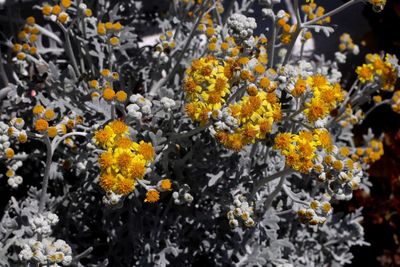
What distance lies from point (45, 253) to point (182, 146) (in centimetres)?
74

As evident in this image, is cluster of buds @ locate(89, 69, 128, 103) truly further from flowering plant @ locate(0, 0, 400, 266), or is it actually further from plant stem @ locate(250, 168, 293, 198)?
plant stem @ locate(250, 168, 293, 198)

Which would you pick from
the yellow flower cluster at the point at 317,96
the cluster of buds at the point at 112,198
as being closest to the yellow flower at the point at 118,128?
the cluster of buds at the point at 112,198

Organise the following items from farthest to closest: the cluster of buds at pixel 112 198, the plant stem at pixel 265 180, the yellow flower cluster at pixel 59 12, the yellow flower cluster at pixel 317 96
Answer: the yellow flower cluster at pixel 59 12 < the plant stem at pixel 265 180 < the yellow flower cluster at pixel 317 96 < the cluster of buds at pixel 112 198

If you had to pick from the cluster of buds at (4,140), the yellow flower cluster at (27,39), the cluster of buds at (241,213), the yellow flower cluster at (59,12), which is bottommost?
the cluster of buds at (241,213)

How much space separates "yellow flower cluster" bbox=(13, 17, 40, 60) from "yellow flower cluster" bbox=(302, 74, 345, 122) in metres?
1.39

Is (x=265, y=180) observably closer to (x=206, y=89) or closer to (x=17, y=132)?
(x=206, y=89)

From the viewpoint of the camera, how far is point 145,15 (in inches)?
150

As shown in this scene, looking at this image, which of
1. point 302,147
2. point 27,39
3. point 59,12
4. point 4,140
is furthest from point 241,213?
point 27,39

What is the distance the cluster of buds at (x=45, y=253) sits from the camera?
216cm

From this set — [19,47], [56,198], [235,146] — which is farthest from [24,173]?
[235,146]

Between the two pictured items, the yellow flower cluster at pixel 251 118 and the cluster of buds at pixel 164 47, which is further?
the cluster of buds at pixel 164 47

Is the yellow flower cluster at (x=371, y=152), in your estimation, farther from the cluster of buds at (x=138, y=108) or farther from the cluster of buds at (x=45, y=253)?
the cluster of buds at (x=45, y=253)

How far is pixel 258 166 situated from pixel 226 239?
0.53 metres

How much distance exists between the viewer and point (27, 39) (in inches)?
116
